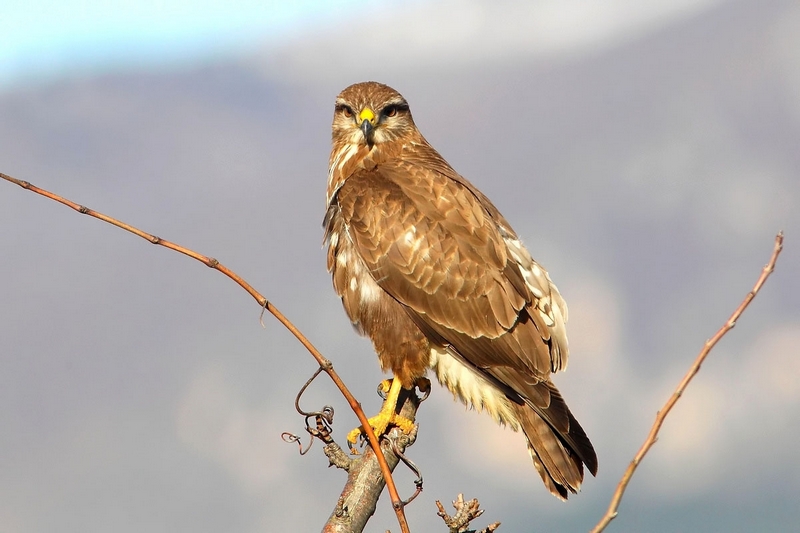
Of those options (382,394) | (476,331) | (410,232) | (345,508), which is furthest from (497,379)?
(345,508)

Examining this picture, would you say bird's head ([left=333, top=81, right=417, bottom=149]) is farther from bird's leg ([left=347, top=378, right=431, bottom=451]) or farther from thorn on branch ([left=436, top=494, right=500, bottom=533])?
thorn on branch ([left=436, top=494, right=500, bottom=533])

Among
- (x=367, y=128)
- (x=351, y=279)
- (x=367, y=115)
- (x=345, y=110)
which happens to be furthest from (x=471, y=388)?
(x=345, y=110)

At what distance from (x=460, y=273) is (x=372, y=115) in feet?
5.80

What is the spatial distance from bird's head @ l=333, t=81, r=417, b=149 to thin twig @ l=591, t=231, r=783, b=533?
14.9ft

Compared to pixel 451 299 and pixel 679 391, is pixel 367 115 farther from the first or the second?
pixel 679 391

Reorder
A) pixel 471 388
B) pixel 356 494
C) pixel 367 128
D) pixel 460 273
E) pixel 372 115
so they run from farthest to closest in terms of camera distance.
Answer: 1. pixel 372 115
2. pixel 367 128
3. pixel 460 273
4. pixel 471 388
5. pixel 356 494

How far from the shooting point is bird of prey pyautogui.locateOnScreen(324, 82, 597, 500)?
5.82 metres

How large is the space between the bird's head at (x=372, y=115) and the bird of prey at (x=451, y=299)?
609 mm

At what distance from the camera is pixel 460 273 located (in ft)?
20.2

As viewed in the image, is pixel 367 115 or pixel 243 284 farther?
pixel 367 115

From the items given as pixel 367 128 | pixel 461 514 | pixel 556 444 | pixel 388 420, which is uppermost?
pixel 367 128

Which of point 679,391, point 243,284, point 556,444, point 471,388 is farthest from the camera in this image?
point 471,388

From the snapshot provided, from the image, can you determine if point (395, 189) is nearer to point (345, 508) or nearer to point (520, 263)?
point (520, 263)

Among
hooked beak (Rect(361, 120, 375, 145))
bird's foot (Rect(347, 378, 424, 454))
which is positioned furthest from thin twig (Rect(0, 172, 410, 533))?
hooked beak (Rect(361, 120, 375, 145))
